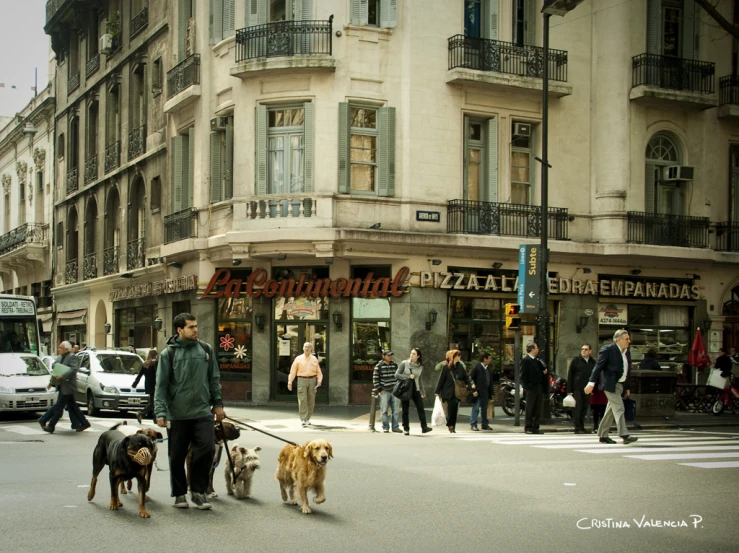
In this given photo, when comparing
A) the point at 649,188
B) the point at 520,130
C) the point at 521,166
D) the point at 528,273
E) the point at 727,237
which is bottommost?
the point at 528,273

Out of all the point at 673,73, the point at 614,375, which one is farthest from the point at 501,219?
the point at 614,375

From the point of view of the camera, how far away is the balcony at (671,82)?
2762 cm

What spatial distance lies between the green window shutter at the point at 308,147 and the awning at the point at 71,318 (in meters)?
17.9

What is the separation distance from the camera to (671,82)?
28.2 meters

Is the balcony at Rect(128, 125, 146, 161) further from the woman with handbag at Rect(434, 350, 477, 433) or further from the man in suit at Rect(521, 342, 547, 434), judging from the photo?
the man in suit at Rect(521, 342, 547, 434)

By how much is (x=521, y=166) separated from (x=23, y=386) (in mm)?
14866

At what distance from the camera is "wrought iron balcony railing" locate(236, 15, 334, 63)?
25.4 meters

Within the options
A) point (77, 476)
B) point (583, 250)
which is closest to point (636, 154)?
point (583, 250)

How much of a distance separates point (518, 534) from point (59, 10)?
3984cm

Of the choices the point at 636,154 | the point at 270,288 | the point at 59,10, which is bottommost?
the point at 270,288

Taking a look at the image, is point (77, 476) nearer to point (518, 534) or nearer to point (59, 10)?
point (518, 534)

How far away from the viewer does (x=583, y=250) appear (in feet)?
88.8

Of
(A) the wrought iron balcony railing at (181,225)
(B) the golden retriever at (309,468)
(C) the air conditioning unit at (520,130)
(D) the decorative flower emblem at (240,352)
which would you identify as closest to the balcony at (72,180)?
(A) the wrought iron balcony railing at (181,225)

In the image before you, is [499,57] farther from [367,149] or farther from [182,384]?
[182,384]
